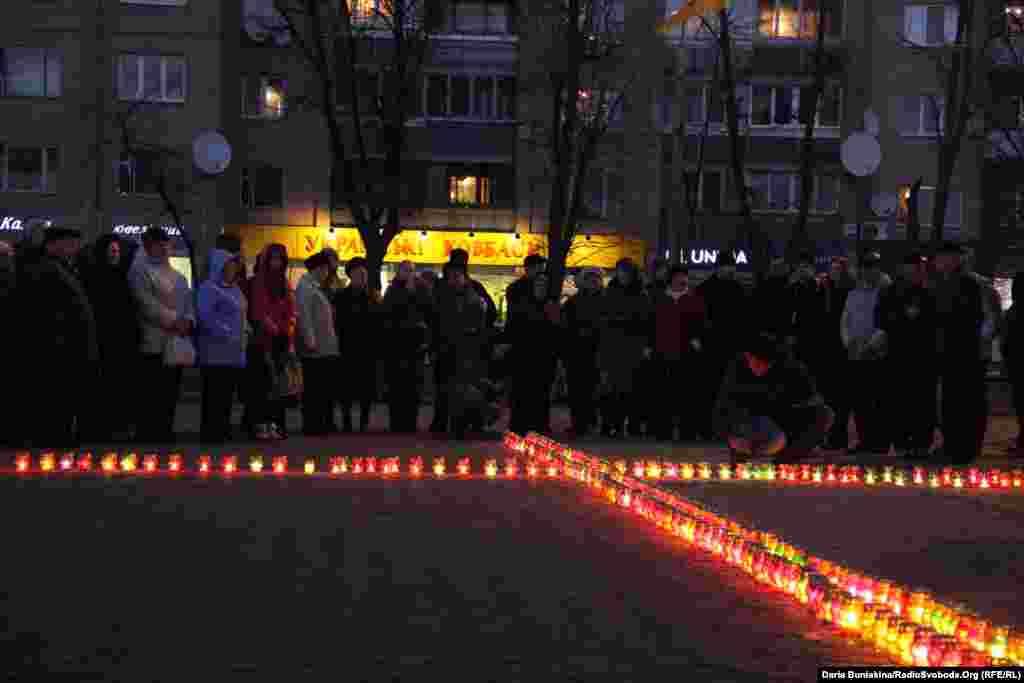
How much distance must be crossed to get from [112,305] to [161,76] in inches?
1712

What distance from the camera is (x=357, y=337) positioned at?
78.8 feet

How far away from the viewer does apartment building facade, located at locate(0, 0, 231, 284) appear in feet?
Result: 206

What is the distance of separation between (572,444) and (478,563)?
1087 centimetres

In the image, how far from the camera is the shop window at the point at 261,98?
6600 cm

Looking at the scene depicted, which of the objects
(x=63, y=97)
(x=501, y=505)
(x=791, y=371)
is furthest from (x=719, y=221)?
(x=501, y=505)

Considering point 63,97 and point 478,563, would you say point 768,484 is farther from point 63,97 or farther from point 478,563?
point 63,97

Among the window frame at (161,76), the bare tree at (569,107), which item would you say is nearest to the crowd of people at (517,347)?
the bare tree at (569,107)

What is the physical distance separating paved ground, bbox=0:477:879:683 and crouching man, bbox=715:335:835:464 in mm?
4373

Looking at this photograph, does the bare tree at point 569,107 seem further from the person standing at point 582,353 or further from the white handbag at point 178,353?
the white handbag at point 178,353

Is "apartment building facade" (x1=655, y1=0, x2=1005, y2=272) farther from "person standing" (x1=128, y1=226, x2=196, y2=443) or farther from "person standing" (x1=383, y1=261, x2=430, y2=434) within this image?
"person standing" (x1=128, y1=226, x2=196, y2=443)

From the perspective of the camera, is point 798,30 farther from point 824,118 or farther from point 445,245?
point 445,245

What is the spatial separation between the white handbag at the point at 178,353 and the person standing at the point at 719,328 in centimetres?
598

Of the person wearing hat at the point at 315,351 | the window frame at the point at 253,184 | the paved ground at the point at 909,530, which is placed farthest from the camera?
the window frame at the point at 253,184

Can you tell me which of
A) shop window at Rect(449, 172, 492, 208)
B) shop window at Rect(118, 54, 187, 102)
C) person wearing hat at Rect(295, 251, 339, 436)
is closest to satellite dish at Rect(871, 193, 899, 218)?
shop window at Rect(449, 172, 492, 208)
